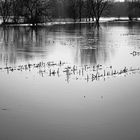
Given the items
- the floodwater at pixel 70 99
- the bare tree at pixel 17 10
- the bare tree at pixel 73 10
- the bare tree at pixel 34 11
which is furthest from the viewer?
the bare tree at pixel 73 10

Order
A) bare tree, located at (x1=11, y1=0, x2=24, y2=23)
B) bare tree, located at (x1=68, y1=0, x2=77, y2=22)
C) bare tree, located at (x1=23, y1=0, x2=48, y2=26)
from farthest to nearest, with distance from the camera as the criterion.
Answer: bare tree, located at (x1=68, y1=0, x2=77, y2=22) < bare tree, located at (x1=11, y1=0, x2=24, y2=23) < bare tree, located at (x1=23, y1=0, x2=48, y2=26)

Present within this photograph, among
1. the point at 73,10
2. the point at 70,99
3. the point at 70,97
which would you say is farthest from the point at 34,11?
the point at 70,99

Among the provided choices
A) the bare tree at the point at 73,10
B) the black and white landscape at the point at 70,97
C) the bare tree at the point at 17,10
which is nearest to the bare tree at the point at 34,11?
the bare tree at the point at 17,10

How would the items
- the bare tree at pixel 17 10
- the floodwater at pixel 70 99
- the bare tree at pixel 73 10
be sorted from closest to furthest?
the floodwater at pixel 70 99 → the bare tree at pixel 17 10 → the bare tree at pixel 73 10

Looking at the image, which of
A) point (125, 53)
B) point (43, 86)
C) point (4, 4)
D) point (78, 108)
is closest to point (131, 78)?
point (43, 86)

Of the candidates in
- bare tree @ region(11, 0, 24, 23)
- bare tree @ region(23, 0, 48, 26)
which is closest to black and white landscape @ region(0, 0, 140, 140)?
bare tree @ region(23, 0, 48, 26)

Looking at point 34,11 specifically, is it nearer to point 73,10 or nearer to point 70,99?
point 73,10

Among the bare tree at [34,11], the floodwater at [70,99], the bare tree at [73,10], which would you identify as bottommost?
the floodwater at [70,99]

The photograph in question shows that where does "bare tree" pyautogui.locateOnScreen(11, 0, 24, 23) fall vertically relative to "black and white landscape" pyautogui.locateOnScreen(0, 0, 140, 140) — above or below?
above

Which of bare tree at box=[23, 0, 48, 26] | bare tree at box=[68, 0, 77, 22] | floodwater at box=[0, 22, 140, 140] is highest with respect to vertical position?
bare tree at box=[68, 0, 77, 22]

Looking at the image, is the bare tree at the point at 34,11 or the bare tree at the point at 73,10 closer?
the bare tree at the point at 34,11

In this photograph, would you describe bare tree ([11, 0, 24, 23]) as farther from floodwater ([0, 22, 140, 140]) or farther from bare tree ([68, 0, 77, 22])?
floodwater ([0, 22, 140, 140])

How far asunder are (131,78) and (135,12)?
65511 mm

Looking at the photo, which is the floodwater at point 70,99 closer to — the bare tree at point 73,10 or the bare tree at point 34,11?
the bare tree at point 34,11
